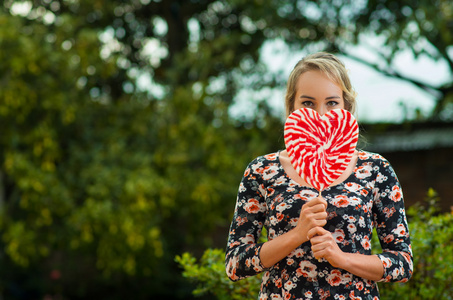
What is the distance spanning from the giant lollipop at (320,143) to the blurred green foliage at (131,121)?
182 inches

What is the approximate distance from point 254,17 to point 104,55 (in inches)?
76.8

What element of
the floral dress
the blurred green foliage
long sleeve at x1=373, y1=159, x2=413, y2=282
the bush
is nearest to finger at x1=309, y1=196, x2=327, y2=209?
the floral dress

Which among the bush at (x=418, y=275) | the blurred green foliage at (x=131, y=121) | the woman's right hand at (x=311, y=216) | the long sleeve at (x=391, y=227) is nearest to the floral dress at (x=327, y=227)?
the long sleeve at (x=391, y=227)

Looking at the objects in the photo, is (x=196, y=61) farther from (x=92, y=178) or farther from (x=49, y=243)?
(x=49, y=243)

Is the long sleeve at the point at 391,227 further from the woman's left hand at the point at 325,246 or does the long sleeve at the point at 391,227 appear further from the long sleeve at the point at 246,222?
the long sleeve at the point at 246,222

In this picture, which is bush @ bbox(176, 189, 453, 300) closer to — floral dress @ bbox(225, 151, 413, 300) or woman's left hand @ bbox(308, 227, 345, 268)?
floral dress @ bbox(225, 151, 413, 300)

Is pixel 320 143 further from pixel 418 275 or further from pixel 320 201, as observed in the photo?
pixel 418 275

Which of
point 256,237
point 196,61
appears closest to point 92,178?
point 196,61

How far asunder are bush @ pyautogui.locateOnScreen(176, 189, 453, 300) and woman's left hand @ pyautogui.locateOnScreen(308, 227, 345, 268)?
1.43 meters

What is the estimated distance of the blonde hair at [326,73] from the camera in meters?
1.74

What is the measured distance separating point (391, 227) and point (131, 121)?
19.3ft

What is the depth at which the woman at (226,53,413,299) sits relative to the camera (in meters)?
1.60

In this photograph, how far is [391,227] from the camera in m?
1.69

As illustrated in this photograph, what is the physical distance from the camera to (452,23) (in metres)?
6.97
